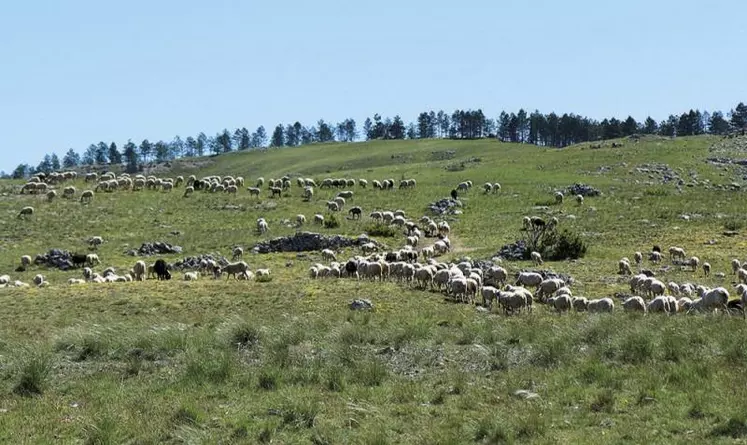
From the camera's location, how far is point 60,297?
2689cm

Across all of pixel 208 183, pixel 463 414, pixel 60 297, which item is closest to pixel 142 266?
pixel 60 297

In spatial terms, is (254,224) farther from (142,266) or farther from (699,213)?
(699,213)

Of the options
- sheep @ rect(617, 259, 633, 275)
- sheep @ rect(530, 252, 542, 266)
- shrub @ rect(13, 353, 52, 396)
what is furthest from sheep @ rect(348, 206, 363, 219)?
shrub @ rect(13, 353, 52, 396)

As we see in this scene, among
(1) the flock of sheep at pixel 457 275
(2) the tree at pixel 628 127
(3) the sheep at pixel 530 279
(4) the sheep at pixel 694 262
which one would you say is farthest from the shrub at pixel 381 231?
(2) the tree at pixel 628 127

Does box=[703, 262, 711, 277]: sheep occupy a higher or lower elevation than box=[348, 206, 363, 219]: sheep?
lower

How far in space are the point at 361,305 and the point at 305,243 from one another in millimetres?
23599

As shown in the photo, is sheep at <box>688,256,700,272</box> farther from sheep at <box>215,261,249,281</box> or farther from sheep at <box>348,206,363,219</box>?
sheep at <box>348,206,363,219</box>

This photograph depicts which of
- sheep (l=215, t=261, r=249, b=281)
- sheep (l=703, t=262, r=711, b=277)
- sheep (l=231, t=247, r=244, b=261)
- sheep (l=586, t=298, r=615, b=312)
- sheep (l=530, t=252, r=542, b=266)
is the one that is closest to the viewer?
sheep (l=586, t=298, r=615, b=312)

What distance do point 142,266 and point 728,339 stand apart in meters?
28.9

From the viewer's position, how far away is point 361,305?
23812 mm

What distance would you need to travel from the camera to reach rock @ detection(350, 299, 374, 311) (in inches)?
931

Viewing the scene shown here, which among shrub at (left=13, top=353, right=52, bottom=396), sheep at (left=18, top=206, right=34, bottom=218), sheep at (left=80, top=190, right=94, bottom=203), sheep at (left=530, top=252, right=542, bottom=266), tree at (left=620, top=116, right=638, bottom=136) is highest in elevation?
tree at (left=620, top=116, right=638, bottom=136)

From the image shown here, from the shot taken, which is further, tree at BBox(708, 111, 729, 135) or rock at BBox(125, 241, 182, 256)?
tree at BBox(708, 111, 729, 135)

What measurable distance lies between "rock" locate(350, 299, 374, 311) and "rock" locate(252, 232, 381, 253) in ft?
74.2
